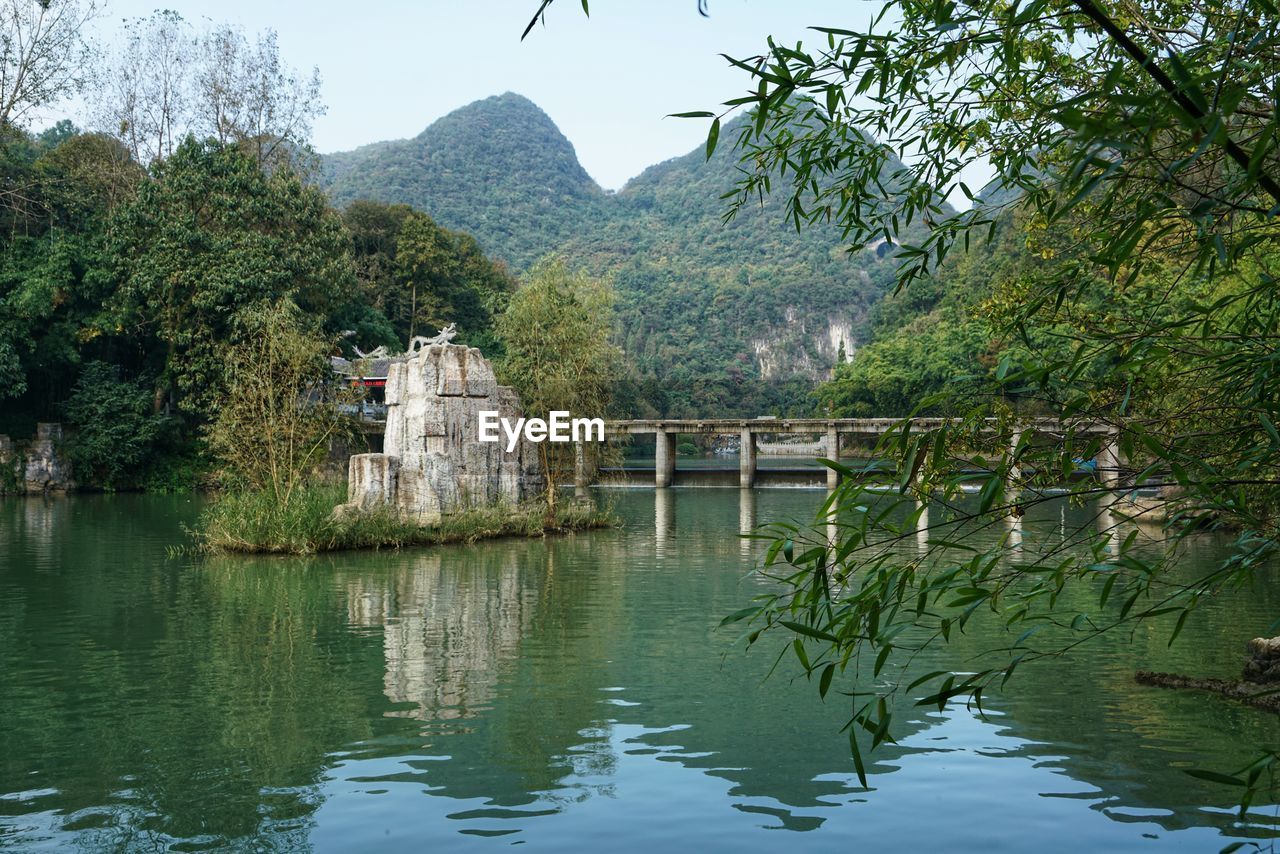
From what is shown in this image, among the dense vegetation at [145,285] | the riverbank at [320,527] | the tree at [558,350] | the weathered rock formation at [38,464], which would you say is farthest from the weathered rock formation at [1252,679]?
the weathered rock formation at [38,464]

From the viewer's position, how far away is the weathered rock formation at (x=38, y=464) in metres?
38.2

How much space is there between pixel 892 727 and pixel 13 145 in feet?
155

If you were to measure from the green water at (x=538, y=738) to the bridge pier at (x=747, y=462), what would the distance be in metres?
31.4

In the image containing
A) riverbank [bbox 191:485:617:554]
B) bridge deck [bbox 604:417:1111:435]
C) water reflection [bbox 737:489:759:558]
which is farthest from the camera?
bridge deck [bbox 604:417:1111:435]

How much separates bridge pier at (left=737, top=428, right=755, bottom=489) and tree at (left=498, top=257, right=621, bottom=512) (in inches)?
297

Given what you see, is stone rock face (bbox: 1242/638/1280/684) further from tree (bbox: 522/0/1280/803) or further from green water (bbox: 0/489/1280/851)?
tree (bbox: 522/0/1280/803)

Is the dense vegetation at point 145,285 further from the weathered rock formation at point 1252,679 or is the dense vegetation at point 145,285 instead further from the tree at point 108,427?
the weathered rock formation at point 1252,679

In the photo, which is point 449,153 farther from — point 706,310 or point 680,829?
point 680,829

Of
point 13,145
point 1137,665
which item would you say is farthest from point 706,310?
point 1137,665

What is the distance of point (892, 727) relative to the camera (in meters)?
8.87

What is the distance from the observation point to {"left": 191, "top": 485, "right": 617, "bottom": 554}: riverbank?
66.2ft

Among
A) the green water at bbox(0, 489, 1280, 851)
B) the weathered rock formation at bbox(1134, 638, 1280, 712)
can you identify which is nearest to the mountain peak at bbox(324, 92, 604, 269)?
the green water at bbox(0, 489, 1280, 851)

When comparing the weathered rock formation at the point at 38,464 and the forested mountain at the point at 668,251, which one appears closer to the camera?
the weathered rock formation at the point at 38,464

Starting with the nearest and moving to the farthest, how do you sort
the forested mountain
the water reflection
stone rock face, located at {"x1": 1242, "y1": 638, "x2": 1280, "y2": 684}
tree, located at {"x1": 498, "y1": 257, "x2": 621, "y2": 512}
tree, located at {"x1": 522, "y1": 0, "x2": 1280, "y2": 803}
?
1. tree, located at {"x1": 522, "y1": 0, "x2": 1280, "y2": 803}
2. stone rock face, located at {"x1": 1242, "y1": 638, "x2": 1280, "y2": 684}
3. the water reflection
4. tree, located at {"x1": 498, "y1": 257, "x2": 621, "y2": 512}
5. the forested mountain
